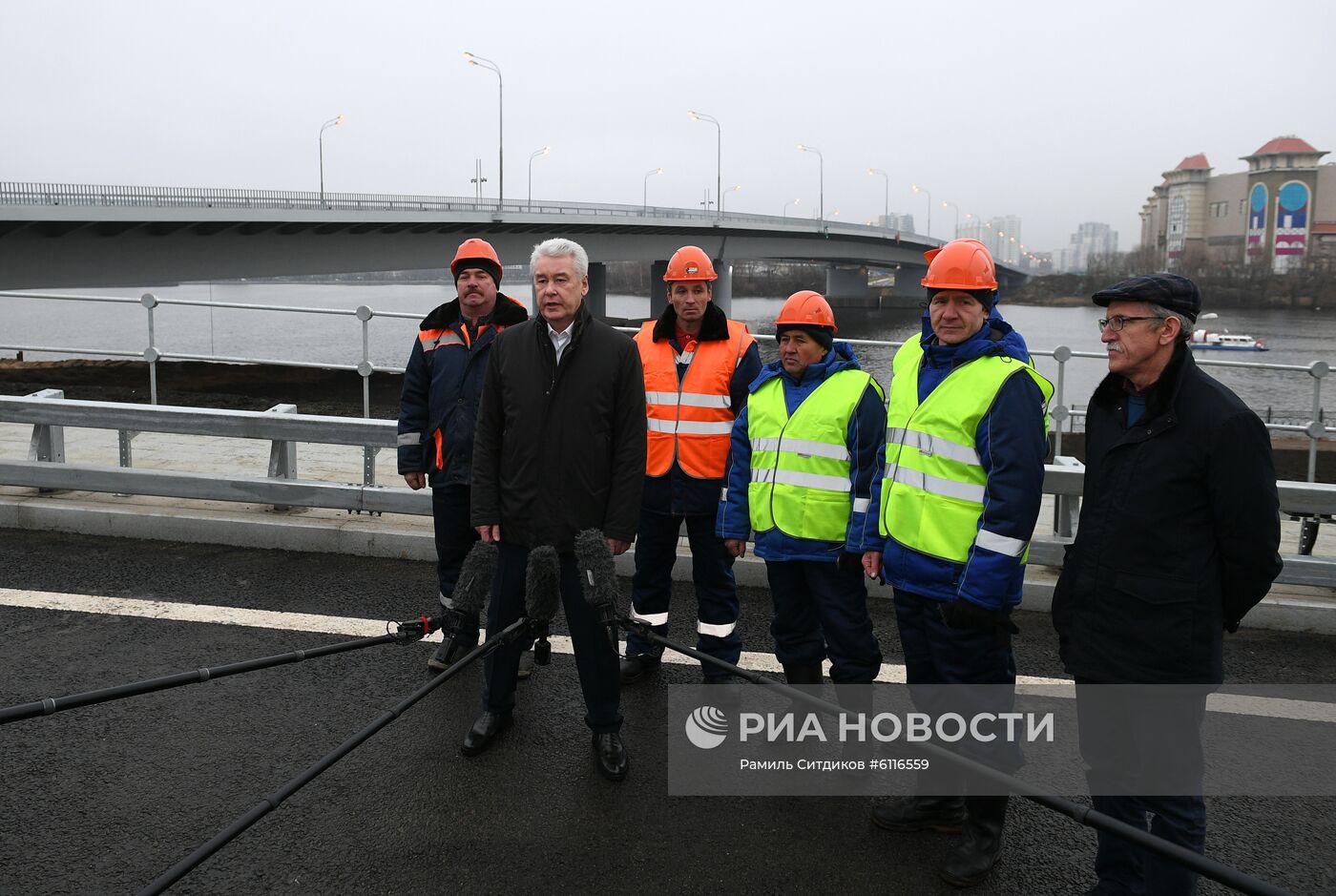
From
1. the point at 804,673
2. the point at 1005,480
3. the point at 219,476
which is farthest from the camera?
the point at 219,476

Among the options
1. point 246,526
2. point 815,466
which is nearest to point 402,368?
point 246,526

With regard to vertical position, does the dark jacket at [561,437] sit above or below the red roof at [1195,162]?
below

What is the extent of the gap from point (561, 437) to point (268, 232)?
2608 cm

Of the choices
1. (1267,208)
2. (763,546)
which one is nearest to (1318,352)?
(763,546)

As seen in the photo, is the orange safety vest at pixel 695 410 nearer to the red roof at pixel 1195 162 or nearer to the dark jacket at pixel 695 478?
the dark jacket at pixel 695 478

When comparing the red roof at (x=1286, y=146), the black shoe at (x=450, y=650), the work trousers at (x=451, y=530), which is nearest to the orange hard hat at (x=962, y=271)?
the work trousers at (x=451, y=530)

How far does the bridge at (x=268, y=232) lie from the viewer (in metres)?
21.6

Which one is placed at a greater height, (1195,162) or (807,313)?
(1195,162)

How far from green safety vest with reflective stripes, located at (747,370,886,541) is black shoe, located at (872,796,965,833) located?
95 cm

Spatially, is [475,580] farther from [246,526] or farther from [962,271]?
[246,526]

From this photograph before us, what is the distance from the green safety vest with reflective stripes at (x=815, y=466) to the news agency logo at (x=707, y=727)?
82 centimetres

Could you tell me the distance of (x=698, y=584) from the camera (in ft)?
15.1

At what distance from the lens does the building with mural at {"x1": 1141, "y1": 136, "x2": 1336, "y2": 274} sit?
12512 cm

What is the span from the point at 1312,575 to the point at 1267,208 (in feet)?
484
